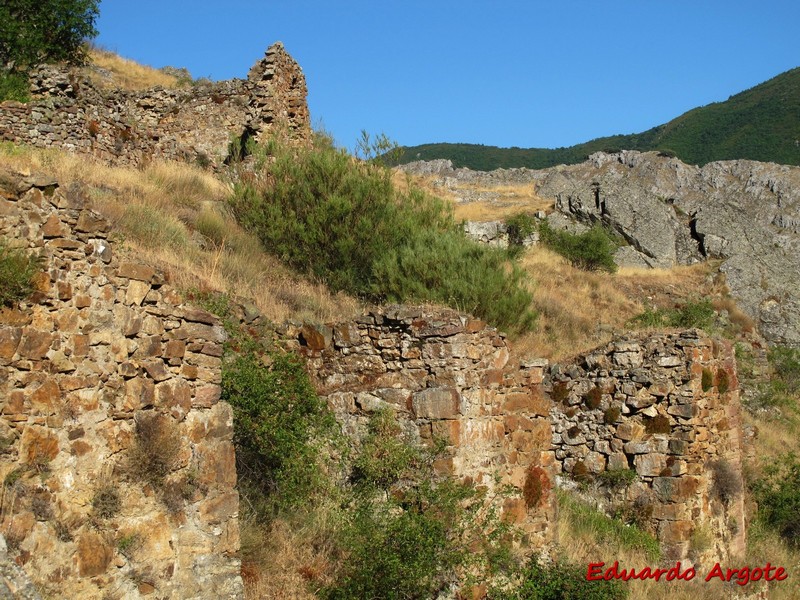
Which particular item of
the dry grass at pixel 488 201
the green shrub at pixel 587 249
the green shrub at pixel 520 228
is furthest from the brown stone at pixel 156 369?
the green shrub at pixel 520 228

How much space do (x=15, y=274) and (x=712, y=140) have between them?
75102mm

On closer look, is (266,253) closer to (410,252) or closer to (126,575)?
(410,252)

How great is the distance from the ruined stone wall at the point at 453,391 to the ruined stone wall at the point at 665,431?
301 cm

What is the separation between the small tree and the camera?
21.7m

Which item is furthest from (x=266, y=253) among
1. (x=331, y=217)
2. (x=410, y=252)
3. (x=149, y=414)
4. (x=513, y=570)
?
(x=149, y=414)

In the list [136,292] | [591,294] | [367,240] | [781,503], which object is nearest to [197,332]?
[136,292]

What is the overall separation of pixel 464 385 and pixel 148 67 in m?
32.5

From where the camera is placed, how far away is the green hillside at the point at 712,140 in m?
65.1

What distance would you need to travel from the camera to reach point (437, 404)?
802 centimetres

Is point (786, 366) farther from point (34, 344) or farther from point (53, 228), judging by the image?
point (34, 344)

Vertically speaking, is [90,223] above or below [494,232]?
below

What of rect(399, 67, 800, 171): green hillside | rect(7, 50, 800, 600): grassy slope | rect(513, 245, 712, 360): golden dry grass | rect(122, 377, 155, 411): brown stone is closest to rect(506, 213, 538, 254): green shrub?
rect(513, 245, 712, 360): golden dry grass

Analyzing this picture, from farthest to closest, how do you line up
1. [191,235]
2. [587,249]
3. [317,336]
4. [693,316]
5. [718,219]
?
[718,219] → [587,249] → [693,316] → [191,235] → [317,336]

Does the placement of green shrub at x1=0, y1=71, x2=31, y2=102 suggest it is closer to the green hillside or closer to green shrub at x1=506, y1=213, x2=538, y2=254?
green shrub at x1=506, y1=213, x2=538, y2=254
